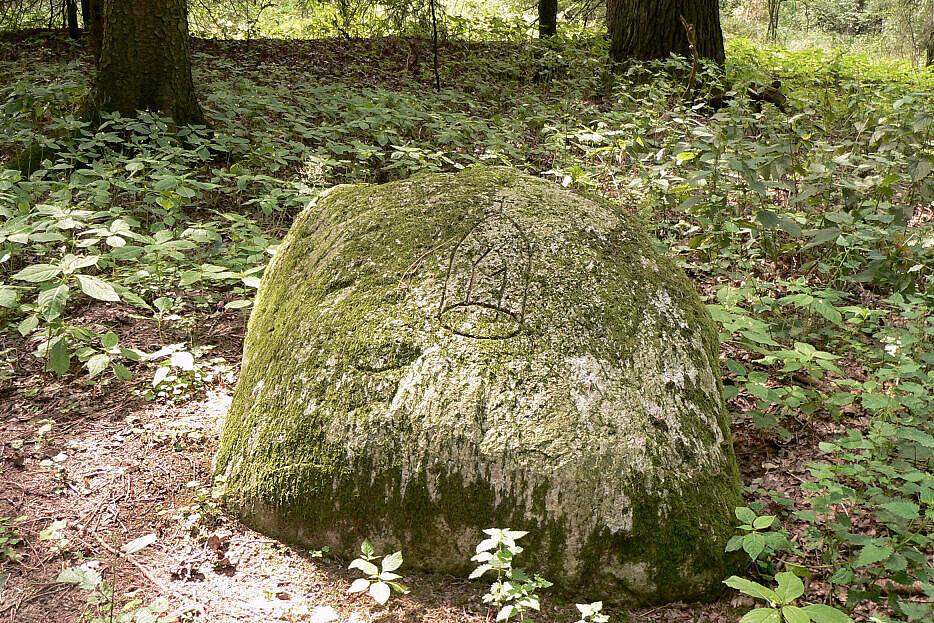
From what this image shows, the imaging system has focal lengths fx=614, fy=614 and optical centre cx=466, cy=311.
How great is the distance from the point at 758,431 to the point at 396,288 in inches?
79.5

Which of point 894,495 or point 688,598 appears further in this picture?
point 894,495

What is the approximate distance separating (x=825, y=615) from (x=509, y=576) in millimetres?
962

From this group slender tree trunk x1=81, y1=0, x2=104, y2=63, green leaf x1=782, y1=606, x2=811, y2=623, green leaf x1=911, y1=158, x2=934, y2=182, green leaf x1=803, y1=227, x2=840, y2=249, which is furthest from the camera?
slender tree trunk x1=81, y1=0, x2=104, y2=63

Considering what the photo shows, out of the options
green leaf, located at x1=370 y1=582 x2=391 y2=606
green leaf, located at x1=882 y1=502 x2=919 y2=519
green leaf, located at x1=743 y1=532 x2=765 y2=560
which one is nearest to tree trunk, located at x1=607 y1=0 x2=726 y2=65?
green leaf, located at x1=882 y1=502 x2=919 y2=519

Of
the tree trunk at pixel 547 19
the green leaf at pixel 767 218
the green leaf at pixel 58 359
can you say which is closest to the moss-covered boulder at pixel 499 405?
the green leaf at pixel 58 359

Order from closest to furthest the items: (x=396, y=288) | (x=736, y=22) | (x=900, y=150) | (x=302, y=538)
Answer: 1. (x=302, y=538)
2. (x=396, y=288)
3. (x=900, y=150)
4. (x=736, y=22)

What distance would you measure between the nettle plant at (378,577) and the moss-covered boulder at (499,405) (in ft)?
0.40

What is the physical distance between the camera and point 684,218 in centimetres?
514

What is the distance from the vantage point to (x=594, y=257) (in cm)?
271

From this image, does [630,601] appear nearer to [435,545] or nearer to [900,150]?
[435,545]

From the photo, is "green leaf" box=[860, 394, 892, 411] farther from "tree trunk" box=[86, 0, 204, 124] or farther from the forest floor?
"tree trunk" box=[86, 0, 204, 124]

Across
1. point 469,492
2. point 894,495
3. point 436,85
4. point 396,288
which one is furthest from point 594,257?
point 436,85

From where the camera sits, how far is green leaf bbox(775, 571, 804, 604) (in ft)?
6.12

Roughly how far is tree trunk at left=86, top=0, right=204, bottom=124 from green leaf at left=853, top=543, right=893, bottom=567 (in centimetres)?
626
